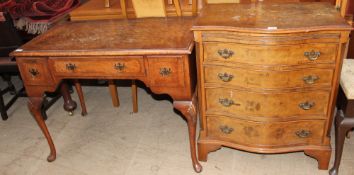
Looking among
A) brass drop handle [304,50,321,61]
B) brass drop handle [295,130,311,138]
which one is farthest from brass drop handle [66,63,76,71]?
brass drop handle [295,130,311,138]

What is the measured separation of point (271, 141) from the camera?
2377 millimetres

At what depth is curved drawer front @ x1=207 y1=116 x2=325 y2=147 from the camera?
231cm

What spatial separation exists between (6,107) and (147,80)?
195 cm

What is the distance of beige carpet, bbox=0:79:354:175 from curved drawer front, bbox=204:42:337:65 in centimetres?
89

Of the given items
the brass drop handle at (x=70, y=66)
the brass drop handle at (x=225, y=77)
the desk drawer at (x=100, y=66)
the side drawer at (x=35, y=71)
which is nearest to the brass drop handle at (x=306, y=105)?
the brass drop handle at (x=225, y=77)

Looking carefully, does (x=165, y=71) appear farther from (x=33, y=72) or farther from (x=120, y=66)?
(x=33, y=72)

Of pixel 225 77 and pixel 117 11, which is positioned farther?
pixel 117 11

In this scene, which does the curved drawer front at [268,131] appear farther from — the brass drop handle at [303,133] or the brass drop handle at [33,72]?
the brass drop handle at [33,72]

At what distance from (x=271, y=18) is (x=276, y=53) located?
0.24 metres

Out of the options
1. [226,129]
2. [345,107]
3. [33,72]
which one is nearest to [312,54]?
[345,107]

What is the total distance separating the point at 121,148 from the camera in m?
2.88

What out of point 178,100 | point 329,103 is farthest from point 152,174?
point 329,103

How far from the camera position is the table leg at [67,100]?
3.27 m

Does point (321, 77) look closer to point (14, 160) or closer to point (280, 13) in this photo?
point (280, 13)
